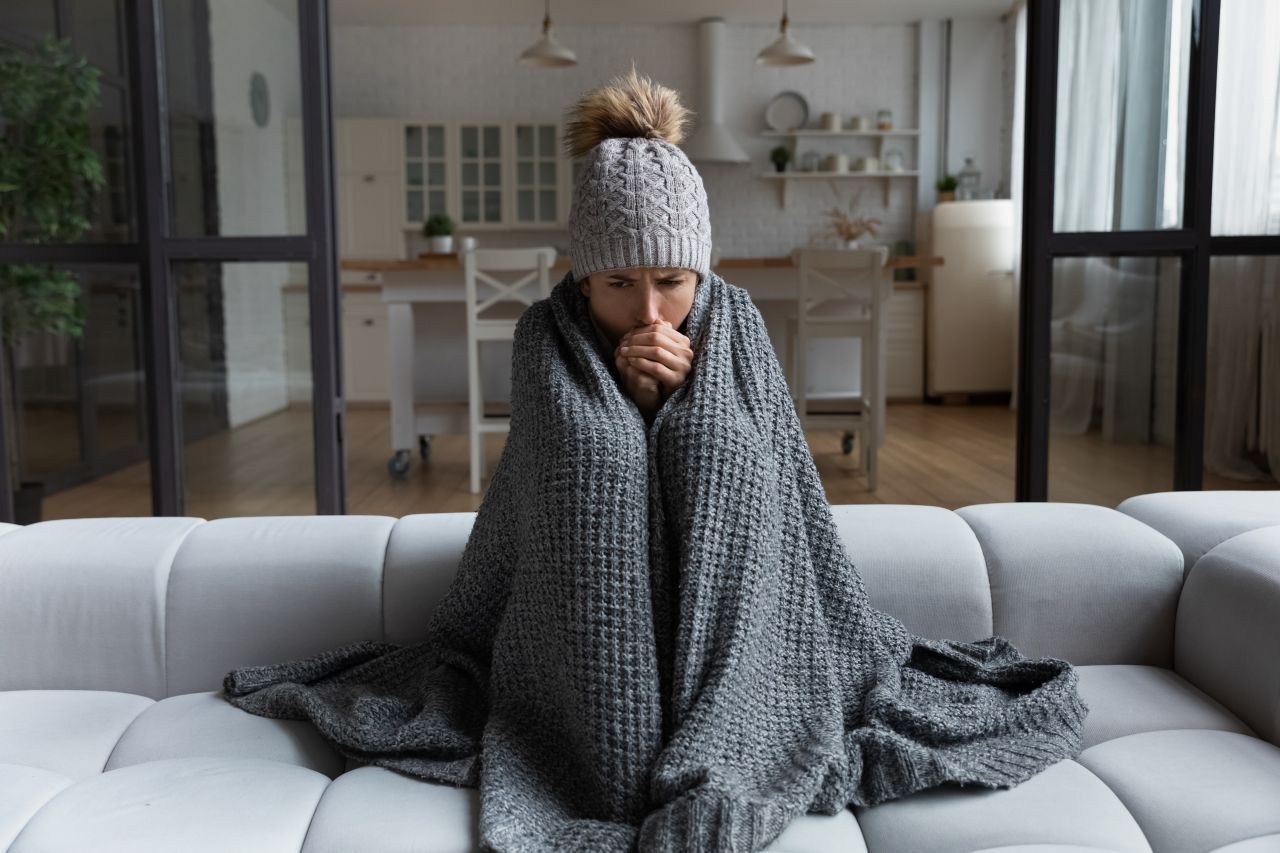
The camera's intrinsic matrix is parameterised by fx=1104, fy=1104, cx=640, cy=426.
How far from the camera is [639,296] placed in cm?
132

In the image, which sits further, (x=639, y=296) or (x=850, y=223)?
(x=850, y=223)

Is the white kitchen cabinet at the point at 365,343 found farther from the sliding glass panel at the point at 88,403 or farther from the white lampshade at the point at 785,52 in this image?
the sliding glass panel at the point at 88,403

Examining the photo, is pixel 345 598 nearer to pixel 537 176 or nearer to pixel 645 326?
pixel 645 326

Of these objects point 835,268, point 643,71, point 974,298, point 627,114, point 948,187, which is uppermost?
point 643,71

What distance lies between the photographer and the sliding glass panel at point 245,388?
281 centimetres

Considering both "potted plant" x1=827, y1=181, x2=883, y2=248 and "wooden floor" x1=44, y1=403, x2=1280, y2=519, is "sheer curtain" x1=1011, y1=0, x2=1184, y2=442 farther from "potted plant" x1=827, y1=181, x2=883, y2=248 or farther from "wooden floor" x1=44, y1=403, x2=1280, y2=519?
"potted plant" x1=827, y1=181, x2=883, y2=248

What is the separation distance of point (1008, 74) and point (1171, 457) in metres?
5.38

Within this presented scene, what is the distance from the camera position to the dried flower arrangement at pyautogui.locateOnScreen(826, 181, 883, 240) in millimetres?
7613

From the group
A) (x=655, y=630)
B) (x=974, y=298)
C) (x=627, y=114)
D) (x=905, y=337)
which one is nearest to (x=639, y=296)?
(x=627, y=114)

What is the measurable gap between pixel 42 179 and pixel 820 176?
5721mm

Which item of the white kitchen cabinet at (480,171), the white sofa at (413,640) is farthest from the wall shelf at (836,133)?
Result: the white sofa at (413,640)

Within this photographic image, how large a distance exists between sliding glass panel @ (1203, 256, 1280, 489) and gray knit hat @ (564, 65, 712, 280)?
1.99 metres

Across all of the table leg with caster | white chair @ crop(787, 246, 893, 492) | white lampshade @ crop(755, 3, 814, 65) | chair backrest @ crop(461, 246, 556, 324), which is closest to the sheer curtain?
white chair @ crop(787, 246, 893, 492)

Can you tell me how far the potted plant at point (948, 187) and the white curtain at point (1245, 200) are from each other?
463 centimetres
